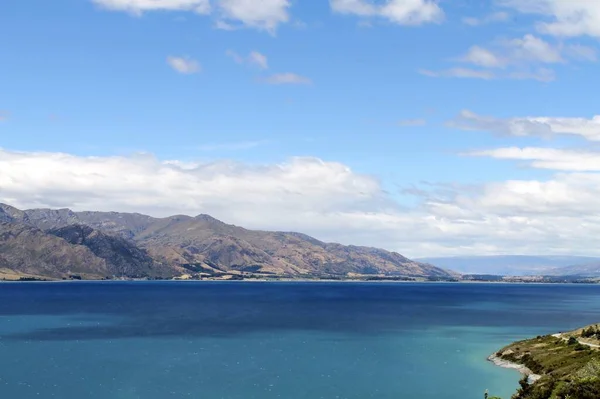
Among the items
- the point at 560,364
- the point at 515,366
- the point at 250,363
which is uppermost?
the point at 560,364

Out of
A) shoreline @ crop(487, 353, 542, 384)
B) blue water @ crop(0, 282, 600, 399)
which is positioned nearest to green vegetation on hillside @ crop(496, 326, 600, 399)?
shoreline @ crop(487, 353, 542, 384)

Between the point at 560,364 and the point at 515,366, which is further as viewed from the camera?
the point at 515,366

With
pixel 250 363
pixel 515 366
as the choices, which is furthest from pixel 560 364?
pixel 250 363

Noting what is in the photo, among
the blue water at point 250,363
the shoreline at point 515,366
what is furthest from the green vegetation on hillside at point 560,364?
the blue water at point 250,363

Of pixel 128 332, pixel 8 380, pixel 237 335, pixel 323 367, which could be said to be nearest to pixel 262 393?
pixel 323 367

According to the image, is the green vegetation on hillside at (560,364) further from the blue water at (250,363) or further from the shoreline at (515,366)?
the blue water at (250,363)

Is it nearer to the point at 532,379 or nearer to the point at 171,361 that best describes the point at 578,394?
the point at 532,379

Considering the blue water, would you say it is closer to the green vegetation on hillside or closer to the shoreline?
the shoreline

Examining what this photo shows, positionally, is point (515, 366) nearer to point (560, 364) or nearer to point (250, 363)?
point (560, 364)
